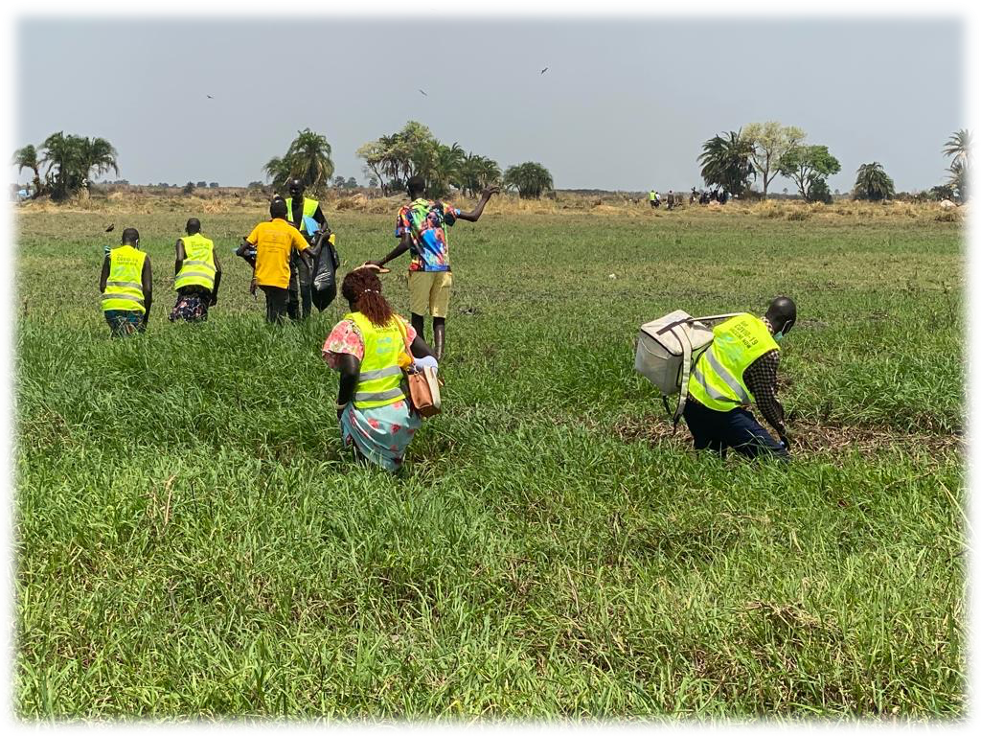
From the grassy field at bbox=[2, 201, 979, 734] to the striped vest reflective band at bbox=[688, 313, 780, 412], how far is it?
15.8 inches

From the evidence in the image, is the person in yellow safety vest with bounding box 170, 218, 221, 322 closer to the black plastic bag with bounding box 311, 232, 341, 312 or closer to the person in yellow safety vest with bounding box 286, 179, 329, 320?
the person in yellow safety vest with bounding box 286, 179, 329, 320

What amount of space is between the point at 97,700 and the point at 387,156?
77.3 m

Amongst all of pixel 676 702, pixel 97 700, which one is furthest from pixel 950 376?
pixel 97 700

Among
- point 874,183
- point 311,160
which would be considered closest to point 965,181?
point 874,183

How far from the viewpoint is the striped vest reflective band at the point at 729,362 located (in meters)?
4.74

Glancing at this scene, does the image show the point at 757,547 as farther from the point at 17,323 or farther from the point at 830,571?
the point at 17,323

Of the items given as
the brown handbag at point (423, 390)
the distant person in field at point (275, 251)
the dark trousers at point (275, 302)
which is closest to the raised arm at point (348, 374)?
the brown handbag at point (423, 390)

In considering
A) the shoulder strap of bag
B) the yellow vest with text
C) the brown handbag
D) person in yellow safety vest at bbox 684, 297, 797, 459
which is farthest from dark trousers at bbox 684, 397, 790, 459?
the yellow vest with text

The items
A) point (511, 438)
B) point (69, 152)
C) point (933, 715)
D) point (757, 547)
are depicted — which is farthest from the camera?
point (69, 152)

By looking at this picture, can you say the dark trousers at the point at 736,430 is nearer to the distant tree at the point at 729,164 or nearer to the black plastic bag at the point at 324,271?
the black plastic bag at the point at 324,271

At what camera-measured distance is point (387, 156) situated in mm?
76500

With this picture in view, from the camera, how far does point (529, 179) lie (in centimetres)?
7100

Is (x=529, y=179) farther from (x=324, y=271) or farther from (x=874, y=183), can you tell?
(x=324, y=271)

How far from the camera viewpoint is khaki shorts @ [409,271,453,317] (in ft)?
25.5
